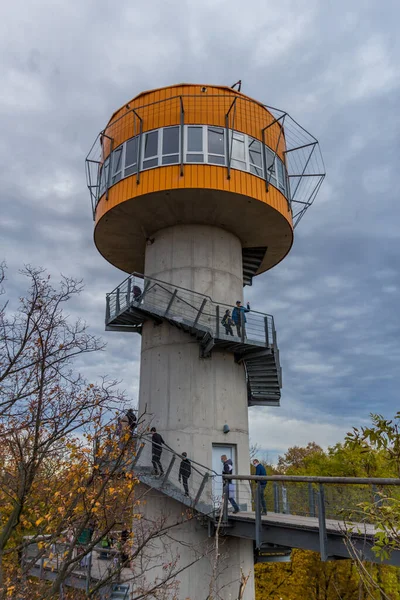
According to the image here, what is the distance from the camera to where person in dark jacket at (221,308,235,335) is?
16.1 metres

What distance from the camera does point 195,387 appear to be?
52.3 feet

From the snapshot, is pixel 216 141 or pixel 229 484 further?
pixel 216 141

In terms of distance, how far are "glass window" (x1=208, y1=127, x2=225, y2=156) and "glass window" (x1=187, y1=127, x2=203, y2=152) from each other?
311 mm

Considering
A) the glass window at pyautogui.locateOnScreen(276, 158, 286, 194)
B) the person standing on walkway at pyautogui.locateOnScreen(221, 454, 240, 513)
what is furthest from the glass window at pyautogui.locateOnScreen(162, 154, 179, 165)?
the person standing on walkway at pyautogui.locateOnScreen(221, 454, 240, 513)

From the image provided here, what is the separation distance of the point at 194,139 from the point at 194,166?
118 centimetres

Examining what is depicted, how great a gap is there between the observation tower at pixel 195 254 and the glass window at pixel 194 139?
0.14 ft

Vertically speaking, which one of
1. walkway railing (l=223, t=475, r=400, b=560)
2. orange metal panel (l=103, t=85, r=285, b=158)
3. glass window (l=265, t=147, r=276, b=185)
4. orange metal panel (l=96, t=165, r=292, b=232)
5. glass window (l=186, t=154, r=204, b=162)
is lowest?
walkway railing (l=223, t=475, r=400, b=560)

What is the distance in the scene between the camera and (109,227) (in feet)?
60.5

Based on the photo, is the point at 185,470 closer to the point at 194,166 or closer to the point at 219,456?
the point at 219,456

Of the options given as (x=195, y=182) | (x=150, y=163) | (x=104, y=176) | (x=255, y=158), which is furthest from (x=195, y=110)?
(x=104, y=176)

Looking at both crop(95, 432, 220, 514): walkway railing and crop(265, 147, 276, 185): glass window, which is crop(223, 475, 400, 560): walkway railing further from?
crop(265, 147, 276, 185): glass window

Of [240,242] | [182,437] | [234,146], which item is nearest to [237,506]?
[182,437]

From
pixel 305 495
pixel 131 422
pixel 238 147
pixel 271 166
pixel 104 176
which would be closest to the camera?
pixel 131 422

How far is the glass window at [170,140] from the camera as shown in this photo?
54.5ft
